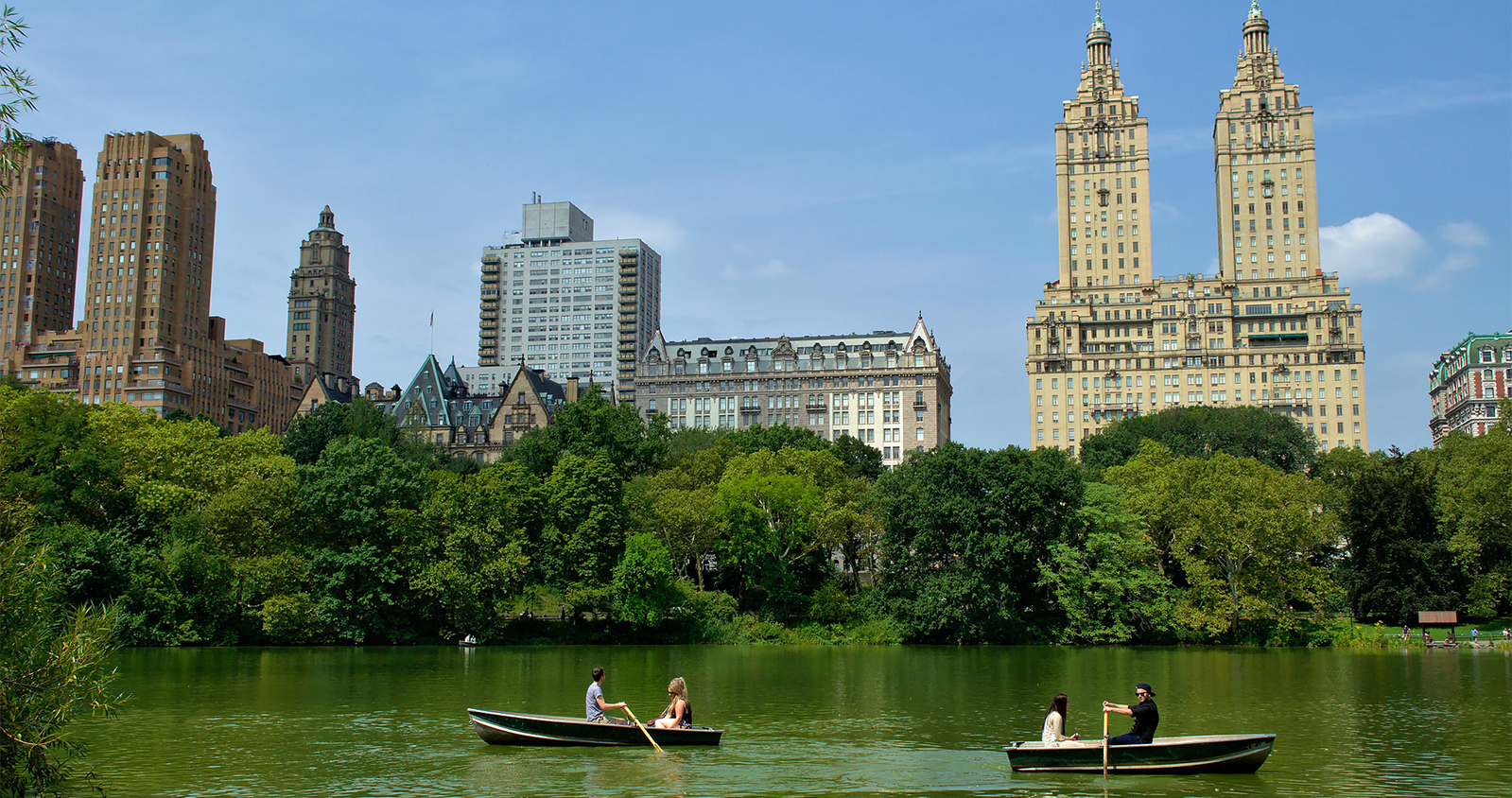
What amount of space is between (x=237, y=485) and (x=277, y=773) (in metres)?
54.5

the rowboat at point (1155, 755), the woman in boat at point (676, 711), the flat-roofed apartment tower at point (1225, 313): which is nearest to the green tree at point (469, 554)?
the woman in boat at point (676, 711)

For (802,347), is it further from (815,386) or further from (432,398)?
(432,398)

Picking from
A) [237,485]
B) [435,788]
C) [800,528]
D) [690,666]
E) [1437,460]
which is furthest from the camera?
[1437,460]

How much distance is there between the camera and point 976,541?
76750mm

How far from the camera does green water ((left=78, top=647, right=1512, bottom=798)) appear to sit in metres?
25.9

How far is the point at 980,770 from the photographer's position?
27266 millimetres

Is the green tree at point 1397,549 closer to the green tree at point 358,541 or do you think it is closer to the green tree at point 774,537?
the green tree at point 774,537

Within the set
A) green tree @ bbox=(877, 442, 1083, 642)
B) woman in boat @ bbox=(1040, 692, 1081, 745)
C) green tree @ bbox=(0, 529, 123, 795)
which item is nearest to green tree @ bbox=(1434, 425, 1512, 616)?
green tree @ bbox=(877, 442, 1083, 642)

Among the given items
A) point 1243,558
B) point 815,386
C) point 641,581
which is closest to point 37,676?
point 641,581

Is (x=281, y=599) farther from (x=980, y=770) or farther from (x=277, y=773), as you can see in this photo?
(x=980, y=770)

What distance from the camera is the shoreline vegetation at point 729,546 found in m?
71.4

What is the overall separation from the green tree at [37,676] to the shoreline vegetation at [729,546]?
51067mm

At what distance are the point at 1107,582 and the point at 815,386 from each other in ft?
367

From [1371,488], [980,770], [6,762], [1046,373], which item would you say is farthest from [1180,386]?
[6,762]
